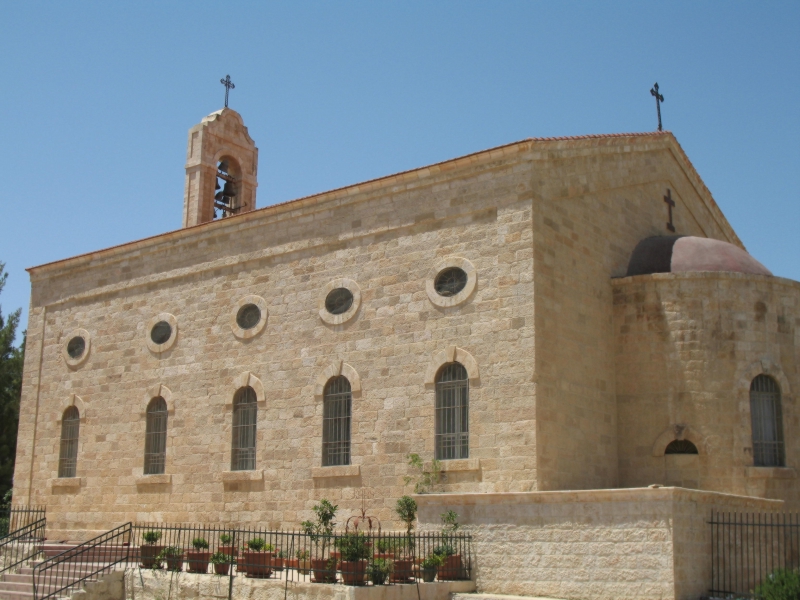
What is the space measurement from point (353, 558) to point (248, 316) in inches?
294

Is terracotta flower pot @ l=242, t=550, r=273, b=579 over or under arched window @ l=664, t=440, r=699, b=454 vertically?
under

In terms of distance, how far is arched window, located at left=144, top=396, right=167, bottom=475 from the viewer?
1970 centimetres

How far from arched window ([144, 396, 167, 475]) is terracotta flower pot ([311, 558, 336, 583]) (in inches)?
295

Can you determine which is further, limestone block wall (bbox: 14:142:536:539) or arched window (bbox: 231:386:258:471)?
arched window (bbox: 231:386:258:471)

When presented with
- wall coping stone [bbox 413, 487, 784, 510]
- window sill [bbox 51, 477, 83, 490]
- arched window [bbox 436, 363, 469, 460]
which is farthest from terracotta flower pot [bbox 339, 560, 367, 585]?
window sill [bbox 51, 477, 83, 490]

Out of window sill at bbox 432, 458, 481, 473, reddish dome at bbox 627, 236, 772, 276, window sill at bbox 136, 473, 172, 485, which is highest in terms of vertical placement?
reddish dome at bbox 627, 236, 772, 276

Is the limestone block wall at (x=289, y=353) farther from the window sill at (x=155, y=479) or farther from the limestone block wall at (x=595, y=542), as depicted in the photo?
the limestone block wall at (x=595, y=542)

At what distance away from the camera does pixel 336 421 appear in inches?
675

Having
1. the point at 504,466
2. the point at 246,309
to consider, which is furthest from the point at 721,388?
the point at 246,309

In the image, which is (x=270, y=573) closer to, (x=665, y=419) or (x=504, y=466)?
(x=504, y=466)

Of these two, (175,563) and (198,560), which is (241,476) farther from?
(198,560)

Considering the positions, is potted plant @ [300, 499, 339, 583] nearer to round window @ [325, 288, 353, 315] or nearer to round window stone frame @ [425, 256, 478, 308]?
round window @ [325, 288, 353, 315]

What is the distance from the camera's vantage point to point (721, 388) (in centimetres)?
1582

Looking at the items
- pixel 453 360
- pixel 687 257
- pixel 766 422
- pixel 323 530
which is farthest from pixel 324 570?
pixel 687 257
